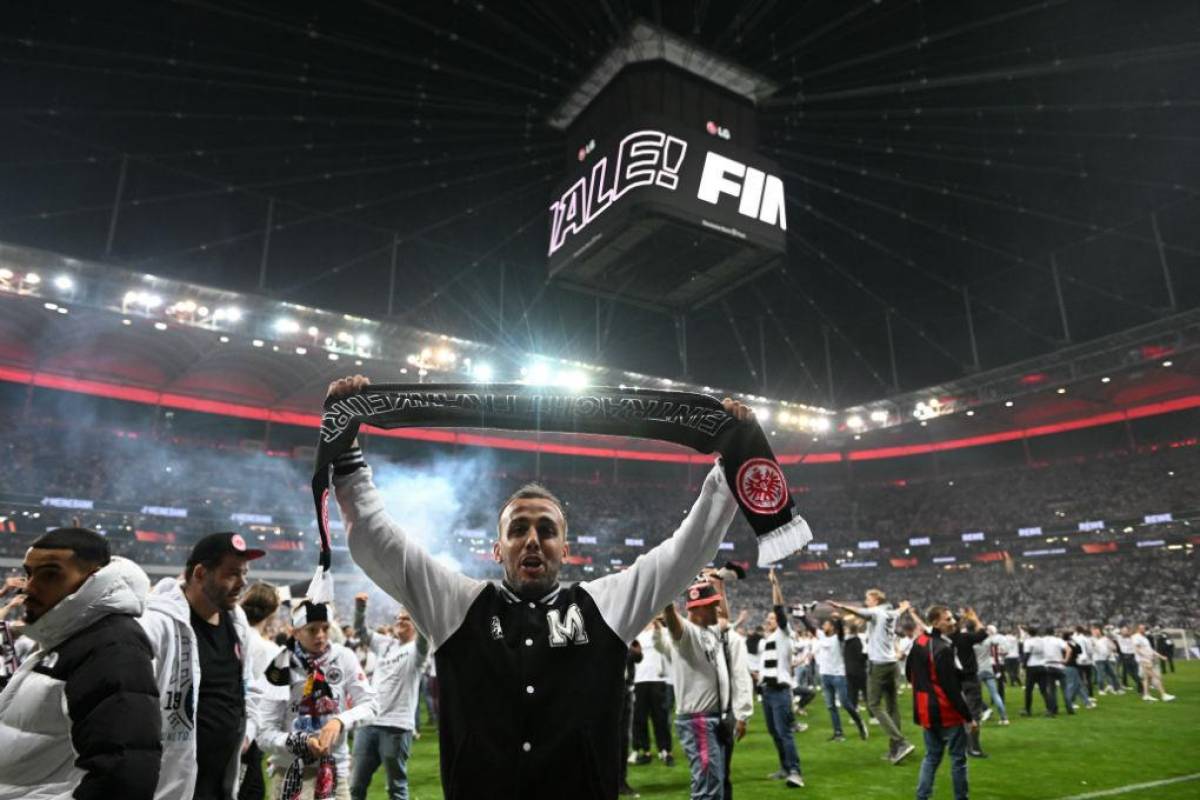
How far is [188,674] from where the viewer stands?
11.4ft

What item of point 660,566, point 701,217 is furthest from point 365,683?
point 701,217

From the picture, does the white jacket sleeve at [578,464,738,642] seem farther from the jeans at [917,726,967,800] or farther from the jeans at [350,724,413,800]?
the jeans at [917,726,967,800]

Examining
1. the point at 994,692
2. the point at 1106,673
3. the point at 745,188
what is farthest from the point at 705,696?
the point at 1106,673

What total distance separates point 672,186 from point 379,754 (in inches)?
452

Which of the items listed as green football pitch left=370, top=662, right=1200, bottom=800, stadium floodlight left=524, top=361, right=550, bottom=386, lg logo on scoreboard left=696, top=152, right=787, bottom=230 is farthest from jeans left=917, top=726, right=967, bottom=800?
stadium floodlight left=524, top=361, right=550, bottom=386

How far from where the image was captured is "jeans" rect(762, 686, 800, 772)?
902 cm

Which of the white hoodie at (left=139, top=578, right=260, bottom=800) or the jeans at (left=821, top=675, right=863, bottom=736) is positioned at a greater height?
the white hoodie at (left=139, top=578, right=260, bottom=800)

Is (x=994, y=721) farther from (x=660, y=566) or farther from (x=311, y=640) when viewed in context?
(x=660, y=566)

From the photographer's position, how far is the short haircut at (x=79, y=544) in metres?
2.56

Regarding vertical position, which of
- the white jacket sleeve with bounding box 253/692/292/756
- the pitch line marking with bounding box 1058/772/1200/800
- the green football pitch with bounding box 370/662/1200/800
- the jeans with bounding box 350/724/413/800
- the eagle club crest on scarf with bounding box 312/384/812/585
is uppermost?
the eagle club crest on scarf with bounding box 312/384/812/585

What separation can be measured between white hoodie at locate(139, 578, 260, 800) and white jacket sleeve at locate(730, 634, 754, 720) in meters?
5.13

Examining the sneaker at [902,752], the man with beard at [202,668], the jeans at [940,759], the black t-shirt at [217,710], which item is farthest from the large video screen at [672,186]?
the black t-shirt at [217,710]

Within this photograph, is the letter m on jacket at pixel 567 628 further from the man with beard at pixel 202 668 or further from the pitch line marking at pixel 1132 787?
the pitch line marking at pixel 1132 787

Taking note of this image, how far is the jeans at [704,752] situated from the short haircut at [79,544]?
18.1 ft
